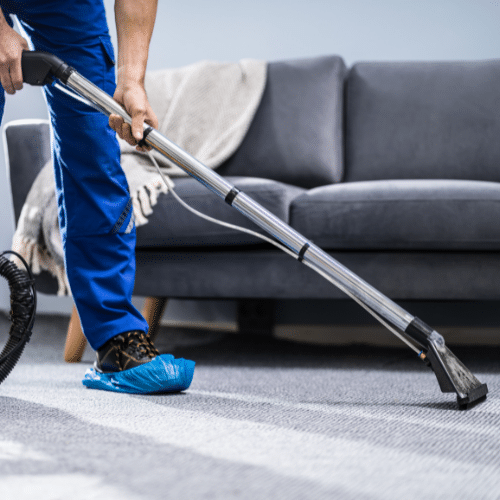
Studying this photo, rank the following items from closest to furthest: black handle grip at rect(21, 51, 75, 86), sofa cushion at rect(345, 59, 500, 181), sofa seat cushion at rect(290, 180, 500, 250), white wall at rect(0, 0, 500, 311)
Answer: black handle grip at rect(21, 51, 75, 86), sofa seat cushion at rect(290, 180, 500, 250), sofa cushion at rect(345, 59, 500, 181), white wall at rect(0, 0, 500, 311)

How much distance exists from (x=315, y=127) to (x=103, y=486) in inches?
54.4

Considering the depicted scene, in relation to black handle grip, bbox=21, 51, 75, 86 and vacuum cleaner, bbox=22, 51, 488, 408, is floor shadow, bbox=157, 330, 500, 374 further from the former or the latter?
black handle grip, bbox=21, 51, 75, 86

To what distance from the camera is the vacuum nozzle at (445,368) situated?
0.79m

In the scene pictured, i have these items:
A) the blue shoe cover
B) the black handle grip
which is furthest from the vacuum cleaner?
the blue shoe cover

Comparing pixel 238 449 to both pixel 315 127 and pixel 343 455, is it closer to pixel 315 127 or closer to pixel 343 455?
pixel 343 455

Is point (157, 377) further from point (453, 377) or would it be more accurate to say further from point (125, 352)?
point (453, 377)

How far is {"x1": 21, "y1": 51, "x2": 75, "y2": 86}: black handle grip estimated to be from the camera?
0.88m

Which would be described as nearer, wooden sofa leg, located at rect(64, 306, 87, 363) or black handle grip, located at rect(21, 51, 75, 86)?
black handle grip, located at rect(21, 51, 75, 86)

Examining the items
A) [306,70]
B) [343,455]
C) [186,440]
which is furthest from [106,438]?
[306,70]

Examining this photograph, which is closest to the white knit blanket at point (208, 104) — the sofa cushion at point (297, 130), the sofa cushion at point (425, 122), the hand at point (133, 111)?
the sofa cushion at point (297, 130)

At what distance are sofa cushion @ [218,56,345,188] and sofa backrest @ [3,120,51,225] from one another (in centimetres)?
52

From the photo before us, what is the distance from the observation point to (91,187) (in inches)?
38.4

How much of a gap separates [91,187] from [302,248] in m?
0.36

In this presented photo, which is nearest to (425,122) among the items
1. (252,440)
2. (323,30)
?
(323,30)
